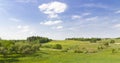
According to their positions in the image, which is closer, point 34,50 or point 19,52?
point 19,52

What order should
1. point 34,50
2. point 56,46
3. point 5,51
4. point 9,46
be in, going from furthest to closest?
1. point 56,46
2. point 34,50
3. point 9,46
4. point 5,51

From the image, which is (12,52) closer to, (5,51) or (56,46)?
(5,51)

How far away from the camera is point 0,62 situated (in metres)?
78.9

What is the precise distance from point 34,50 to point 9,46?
16.2 metres

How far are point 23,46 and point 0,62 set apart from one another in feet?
146

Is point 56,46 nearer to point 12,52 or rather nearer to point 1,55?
point 12,52

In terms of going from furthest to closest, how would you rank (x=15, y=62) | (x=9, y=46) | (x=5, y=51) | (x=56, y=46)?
1. (x=56, y=46)
2. (x=9, y=46)
3. (x=5, y=51)
4. (x=15, y=62)

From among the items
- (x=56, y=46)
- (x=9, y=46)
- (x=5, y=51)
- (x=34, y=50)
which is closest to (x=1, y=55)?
(x=5, y=51)

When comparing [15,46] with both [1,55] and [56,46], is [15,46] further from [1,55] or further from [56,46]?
[56,46]

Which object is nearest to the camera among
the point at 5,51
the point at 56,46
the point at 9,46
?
the point at 5,51

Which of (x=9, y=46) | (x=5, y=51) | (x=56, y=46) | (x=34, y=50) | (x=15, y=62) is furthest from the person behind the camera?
(x=56, y=46)

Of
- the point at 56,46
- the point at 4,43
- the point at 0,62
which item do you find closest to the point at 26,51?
the point at 4,43

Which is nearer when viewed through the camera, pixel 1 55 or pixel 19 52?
pixel 1 55

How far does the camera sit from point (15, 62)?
78.4 metres
